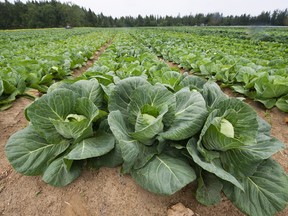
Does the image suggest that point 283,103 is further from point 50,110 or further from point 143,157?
point 50,110

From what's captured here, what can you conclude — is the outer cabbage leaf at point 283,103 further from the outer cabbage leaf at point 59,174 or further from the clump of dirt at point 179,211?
the outer cabbage leaf at point 59,174

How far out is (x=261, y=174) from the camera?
63.2 inches

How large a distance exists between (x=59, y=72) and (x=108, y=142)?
3.60 meters

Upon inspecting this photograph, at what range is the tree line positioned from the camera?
2263 inches

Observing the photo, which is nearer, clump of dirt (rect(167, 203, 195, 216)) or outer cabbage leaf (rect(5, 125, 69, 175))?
clump of dirt (rect(167, 203, 195, 216))

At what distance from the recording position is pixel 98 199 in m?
1.58

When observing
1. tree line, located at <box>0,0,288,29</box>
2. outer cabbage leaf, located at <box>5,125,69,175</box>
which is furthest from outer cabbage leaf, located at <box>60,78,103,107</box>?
tree line, located at <box>0,0,288,29</box>

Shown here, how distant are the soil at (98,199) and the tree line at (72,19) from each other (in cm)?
6774

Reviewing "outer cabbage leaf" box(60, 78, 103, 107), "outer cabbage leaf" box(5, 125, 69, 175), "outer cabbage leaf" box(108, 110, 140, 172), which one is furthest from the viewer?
"outer cabbage leaf" box(60, 78, 103, 107)

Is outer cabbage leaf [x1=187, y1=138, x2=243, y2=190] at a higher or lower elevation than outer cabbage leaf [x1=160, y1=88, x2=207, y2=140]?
lower

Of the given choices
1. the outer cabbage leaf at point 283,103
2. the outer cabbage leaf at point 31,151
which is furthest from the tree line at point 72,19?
the outer cabbage leaf at point 31,151

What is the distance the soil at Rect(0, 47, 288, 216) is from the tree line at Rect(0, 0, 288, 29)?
67.7 meters

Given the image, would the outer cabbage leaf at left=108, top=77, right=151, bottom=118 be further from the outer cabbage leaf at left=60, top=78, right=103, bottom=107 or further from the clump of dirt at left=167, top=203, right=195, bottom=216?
the clump of dirt at left=167, top=203, right=195, bottom=216

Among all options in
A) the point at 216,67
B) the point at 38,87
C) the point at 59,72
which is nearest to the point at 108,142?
the point at 38,87
